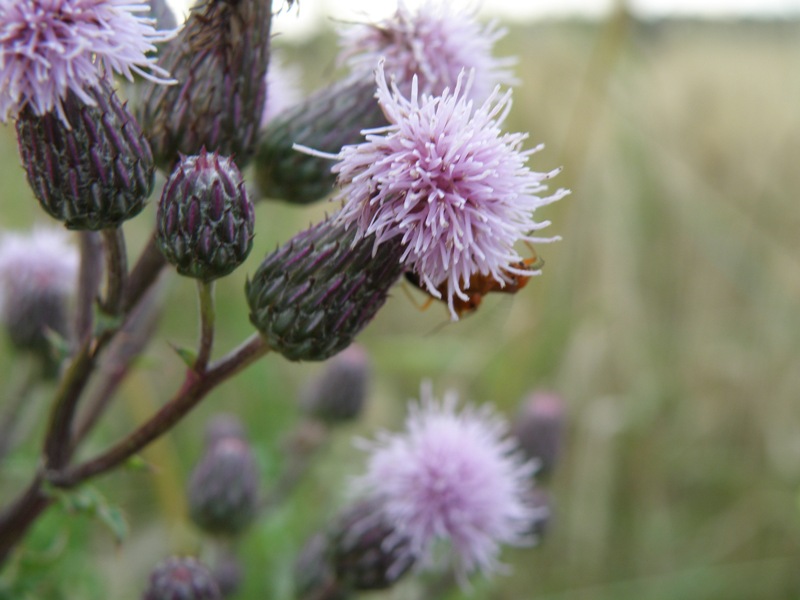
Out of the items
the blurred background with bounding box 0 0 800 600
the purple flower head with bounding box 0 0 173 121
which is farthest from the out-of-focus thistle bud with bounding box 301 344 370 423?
the purple flower head with bounding box 0 0 173 121

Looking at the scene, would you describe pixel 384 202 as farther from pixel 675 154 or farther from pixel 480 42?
pixel 675 154

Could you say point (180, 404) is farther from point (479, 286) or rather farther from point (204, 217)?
point (479, 286)

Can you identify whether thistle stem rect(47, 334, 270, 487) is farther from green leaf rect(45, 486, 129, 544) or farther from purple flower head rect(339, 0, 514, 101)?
purple flower head rect(339, 0, 514, 101)

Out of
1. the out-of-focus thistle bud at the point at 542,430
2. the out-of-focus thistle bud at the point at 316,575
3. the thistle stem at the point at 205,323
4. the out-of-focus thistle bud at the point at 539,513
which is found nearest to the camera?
the thistle stem at the point at 205,323

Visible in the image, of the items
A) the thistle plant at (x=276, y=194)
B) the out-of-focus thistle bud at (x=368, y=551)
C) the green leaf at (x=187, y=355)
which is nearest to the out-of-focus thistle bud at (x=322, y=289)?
the thistle plant at (x=276, y=194)

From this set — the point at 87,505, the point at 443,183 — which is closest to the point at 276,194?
the point at 443,183

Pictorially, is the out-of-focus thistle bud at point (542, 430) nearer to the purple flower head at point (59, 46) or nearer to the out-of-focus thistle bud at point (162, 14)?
the out-of-focus thistle bud at point (162, 14)
